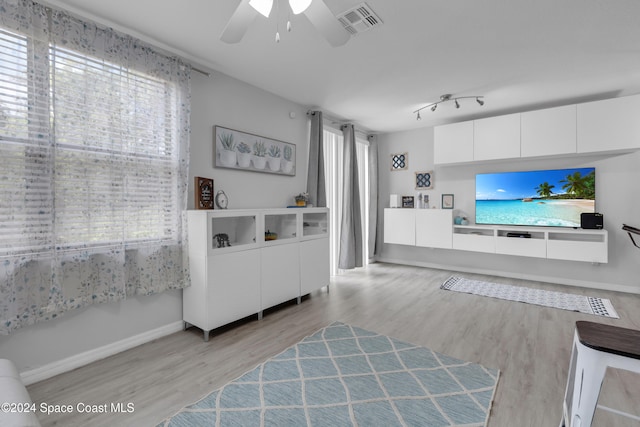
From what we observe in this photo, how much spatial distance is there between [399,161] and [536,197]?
214 centimetres

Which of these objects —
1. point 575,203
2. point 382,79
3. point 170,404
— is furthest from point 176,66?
point 575,203

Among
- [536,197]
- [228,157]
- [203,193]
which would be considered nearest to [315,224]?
[228,157]

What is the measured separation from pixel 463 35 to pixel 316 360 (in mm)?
2730

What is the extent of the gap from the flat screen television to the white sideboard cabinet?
8.49 feet

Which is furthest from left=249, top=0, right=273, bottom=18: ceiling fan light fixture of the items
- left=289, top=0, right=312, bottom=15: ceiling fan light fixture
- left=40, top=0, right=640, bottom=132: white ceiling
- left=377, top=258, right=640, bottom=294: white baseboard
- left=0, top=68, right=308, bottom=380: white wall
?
left=377, top=258, right=640, bottom=294: white baseboard

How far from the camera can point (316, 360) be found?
218cm

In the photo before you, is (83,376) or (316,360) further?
(316,360)

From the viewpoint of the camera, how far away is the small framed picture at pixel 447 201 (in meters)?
4.91

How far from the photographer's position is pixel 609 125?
350 cm

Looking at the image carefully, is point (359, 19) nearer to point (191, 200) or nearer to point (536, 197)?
point (191, 200)

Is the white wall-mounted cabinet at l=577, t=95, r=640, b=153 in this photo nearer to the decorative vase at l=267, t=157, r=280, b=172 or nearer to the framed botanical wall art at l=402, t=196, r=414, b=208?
the framed botanical wall art at l=402, t=196, r=414, b=208

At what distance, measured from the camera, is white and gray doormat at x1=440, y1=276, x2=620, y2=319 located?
321 centimetres

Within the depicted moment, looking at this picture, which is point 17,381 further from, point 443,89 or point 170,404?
point 443,89

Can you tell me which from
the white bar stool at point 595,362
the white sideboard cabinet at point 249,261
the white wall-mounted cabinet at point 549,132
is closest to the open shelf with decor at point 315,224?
the white sideboard cabinet at point 249,261
